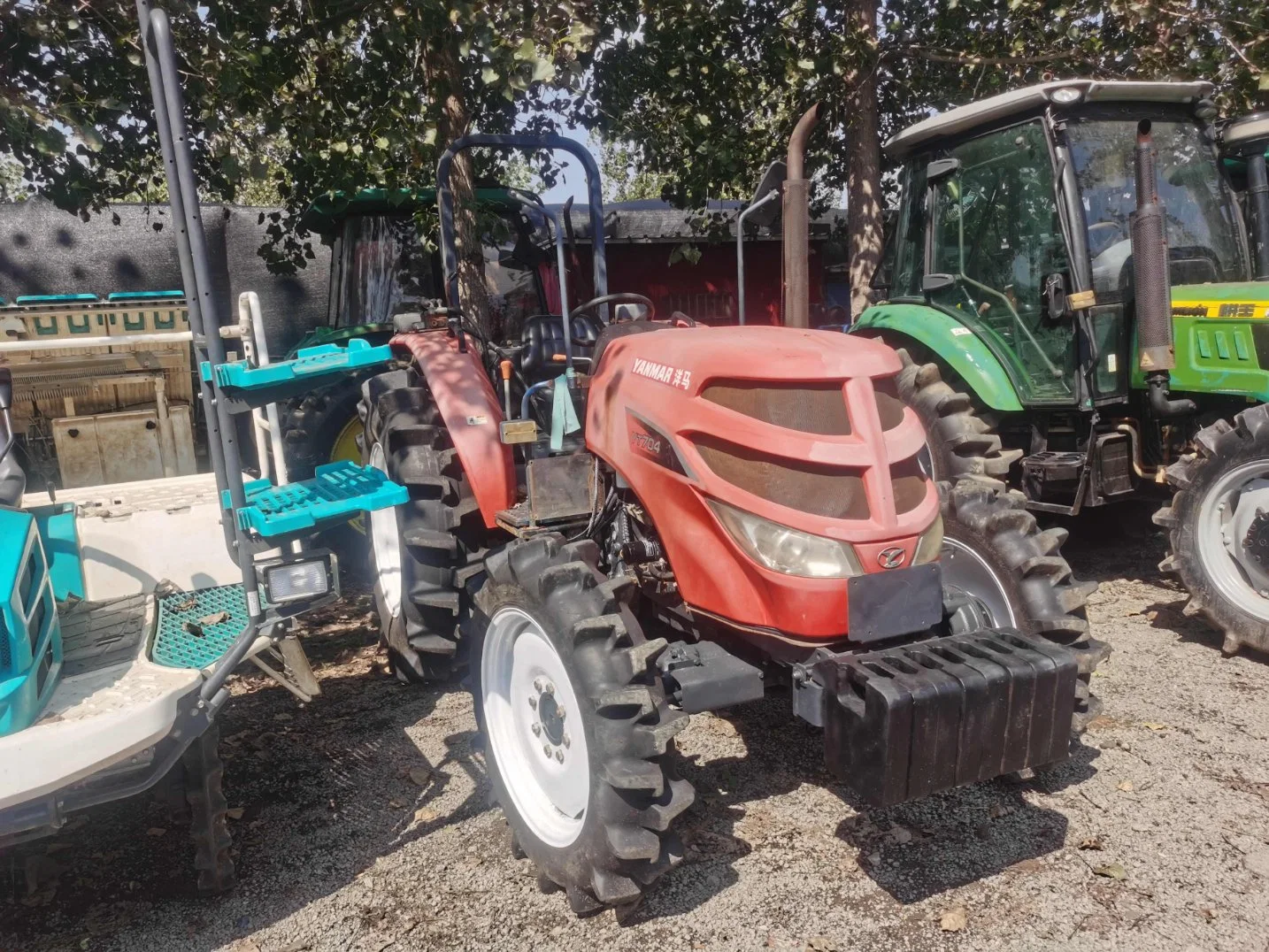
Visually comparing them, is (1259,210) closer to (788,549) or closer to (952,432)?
(952,432)

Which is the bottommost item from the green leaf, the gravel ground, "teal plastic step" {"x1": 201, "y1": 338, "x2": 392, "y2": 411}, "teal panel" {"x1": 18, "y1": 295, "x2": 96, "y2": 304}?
the gravel ground

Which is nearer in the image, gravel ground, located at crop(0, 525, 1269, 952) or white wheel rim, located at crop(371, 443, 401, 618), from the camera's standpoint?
gravel ground, located at crop(0, 525, 1269, 952)

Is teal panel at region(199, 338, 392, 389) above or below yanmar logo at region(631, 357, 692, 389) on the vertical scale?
above

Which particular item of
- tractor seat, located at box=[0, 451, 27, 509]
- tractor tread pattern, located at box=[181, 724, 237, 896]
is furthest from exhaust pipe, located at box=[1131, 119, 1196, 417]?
tractor seat, located at box=[0, 451, 27, 509]

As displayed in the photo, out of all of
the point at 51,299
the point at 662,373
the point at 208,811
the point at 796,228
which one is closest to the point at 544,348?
the point at 796,228

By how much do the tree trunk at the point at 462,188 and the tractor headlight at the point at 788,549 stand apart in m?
3.46

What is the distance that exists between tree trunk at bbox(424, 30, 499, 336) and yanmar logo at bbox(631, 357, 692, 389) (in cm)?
296

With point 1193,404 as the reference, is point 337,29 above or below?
above

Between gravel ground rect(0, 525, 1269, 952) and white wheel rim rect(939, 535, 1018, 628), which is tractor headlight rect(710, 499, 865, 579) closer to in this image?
white wheel rim rect(939, 535, 1018, 628)

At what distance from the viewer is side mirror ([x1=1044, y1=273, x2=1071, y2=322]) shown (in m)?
4.28

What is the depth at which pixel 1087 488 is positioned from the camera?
437 cm

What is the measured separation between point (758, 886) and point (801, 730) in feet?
2.96

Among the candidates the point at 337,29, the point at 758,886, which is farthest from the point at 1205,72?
the point at 758,886

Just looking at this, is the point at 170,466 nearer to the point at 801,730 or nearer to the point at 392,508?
the point at 392,508
